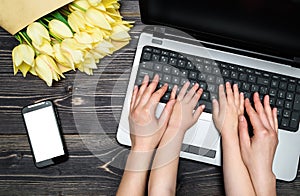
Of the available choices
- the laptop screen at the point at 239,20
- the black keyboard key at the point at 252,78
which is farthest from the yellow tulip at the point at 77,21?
the black keyboard key at the point at 252,78

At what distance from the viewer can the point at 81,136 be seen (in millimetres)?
858

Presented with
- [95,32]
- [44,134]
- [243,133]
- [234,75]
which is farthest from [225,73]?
[44,134]

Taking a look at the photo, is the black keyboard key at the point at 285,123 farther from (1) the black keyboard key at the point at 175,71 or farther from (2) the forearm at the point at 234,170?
(1) the black keyboard key at the point at 175,71

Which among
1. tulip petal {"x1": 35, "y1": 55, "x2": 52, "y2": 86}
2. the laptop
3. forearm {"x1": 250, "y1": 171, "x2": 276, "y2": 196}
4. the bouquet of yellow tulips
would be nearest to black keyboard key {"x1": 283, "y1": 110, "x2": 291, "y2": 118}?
the laptop

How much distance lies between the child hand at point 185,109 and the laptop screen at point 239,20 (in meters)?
0.10

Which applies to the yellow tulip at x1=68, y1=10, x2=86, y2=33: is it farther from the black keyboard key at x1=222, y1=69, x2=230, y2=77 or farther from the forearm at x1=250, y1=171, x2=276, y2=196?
the forearm at x1=250, y1=171, x2=276, y2=196

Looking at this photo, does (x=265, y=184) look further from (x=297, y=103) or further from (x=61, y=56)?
(x=61, y=56)

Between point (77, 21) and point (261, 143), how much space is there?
397mm

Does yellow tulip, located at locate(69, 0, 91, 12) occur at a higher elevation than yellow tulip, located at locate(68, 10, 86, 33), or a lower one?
higher

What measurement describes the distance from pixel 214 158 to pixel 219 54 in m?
0.19

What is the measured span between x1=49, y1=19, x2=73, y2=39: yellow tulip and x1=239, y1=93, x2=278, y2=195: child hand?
345 millimetres

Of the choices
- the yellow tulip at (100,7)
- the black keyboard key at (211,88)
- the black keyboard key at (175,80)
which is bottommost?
the black keyboard key at (211,88)

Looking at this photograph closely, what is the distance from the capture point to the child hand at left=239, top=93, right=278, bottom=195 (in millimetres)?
841

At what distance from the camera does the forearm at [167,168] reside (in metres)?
0.84
